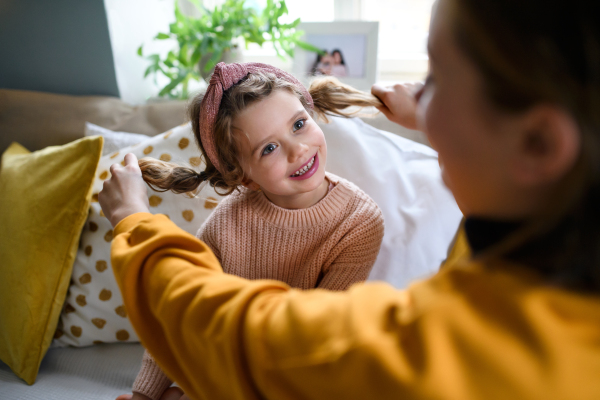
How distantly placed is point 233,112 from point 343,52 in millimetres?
953

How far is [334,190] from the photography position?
100 centimetres

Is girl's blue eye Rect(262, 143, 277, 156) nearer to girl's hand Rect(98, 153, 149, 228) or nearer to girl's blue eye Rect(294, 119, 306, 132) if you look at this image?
girl's blue eye Rect(294, 119, 306, 132)

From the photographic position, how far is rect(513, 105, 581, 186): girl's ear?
335mm

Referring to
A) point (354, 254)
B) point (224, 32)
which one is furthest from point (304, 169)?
point (224, 32)

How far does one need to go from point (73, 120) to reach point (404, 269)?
4.00ft

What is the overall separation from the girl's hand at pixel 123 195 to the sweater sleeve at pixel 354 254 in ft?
1.41

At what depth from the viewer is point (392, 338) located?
0.38m

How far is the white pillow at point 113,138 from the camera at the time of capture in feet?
4.48

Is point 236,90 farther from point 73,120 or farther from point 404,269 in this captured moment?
point 73,120

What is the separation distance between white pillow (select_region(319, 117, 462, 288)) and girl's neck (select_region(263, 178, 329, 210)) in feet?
0.68

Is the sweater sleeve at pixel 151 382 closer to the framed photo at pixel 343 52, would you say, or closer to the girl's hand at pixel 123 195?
the girl's hand at pixel 123 195

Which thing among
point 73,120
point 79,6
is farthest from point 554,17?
point 79,6

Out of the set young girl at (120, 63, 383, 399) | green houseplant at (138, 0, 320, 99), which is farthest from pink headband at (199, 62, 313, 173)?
green houseplant at (138, 0, 320, 99)

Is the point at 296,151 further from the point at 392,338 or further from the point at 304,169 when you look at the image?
the point at 392,338
